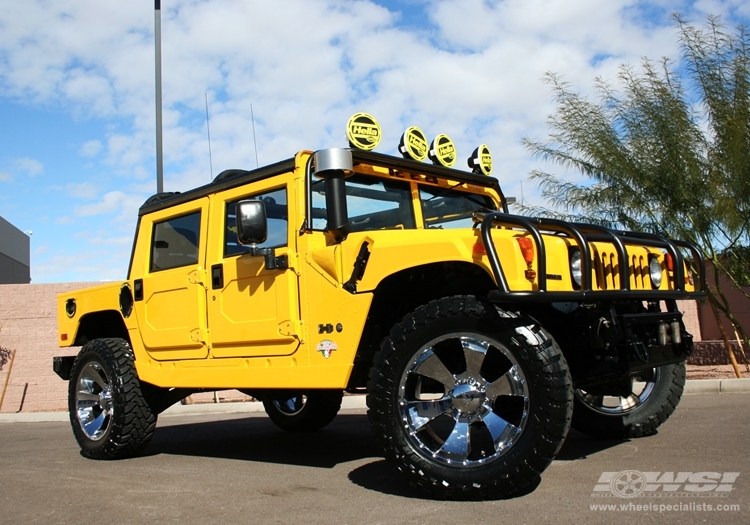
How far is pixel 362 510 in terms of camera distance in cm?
381

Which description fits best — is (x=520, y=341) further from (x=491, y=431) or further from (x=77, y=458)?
(x=77, y=458)

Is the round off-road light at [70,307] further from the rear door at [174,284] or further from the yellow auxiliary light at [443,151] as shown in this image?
the yellow auxiliary light at [443,151]

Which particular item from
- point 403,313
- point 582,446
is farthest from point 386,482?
point 582,446

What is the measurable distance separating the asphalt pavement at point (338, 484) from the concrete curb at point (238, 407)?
1.62 meters

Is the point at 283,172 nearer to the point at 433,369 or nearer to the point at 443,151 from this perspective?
the point at 443,151

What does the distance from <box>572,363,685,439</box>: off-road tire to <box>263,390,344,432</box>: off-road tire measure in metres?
2.45

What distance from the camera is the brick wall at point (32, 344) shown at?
13.0 meters

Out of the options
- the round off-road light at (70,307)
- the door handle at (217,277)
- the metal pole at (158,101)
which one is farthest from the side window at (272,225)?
the metal pole at (158,101)

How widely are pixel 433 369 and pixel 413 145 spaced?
2017 millimetres

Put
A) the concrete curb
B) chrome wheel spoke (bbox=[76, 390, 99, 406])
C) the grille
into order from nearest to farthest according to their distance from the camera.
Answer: the grille, chrome wheel spoke (bbox=[76, 390, 99, 406]), the concrete curb

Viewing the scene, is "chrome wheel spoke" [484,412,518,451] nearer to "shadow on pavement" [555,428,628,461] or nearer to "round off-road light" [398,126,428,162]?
"shadow on pavement" [555,428,628,461]

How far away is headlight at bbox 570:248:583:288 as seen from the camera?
4047 millimetres

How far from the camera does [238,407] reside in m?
10.6

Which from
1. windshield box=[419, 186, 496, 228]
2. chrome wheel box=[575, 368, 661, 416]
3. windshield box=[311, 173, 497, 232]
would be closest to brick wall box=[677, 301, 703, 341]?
chrome wheel box=[575, 368, 661, 416]
